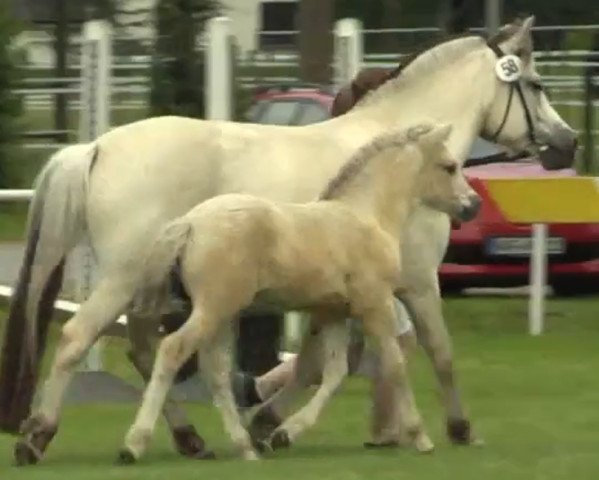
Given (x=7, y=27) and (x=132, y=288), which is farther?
(x=7, y=27)

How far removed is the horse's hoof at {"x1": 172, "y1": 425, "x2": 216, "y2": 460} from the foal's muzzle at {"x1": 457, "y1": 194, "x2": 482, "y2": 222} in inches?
65.5

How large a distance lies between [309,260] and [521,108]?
2.31 m

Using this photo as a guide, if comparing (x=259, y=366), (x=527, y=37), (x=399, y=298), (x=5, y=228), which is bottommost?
(x=5, y=228)

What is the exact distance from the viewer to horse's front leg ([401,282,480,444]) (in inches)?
429

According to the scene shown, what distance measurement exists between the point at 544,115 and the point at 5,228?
12.2 m

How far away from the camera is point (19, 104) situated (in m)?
24.3

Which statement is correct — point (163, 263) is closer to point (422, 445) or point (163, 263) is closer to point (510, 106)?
point (422, 445)

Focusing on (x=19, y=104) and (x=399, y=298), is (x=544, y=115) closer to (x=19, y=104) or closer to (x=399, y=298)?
(x=399, y=298)

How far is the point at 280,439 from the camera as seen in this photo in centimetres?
1028

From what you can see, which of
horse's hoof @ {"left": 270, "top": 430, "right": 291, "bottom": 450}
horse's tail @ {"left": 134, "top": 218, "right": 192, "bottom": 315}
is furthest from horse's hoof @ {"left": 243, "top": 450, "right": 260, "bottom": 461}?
horse's tail @ {"left": 134, "top": 218, "right": 192, "bottom": 315}

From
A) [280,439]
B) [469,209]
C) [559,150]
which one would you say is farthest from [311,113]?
[280,439]

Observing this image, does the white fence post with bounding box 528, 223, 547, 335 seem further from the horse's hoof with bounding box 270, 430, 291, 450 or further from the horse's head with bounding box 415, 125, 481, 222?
the horse's hoof with bounding box 270, 430, 291, 450

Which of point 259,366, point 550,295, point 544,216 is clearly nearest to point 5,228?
point 550,295

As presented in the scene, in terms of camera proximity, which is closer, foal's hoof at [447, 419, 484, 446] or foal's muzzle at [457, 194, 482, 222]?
foal's muzzle at [457, 194, 482, 222]
